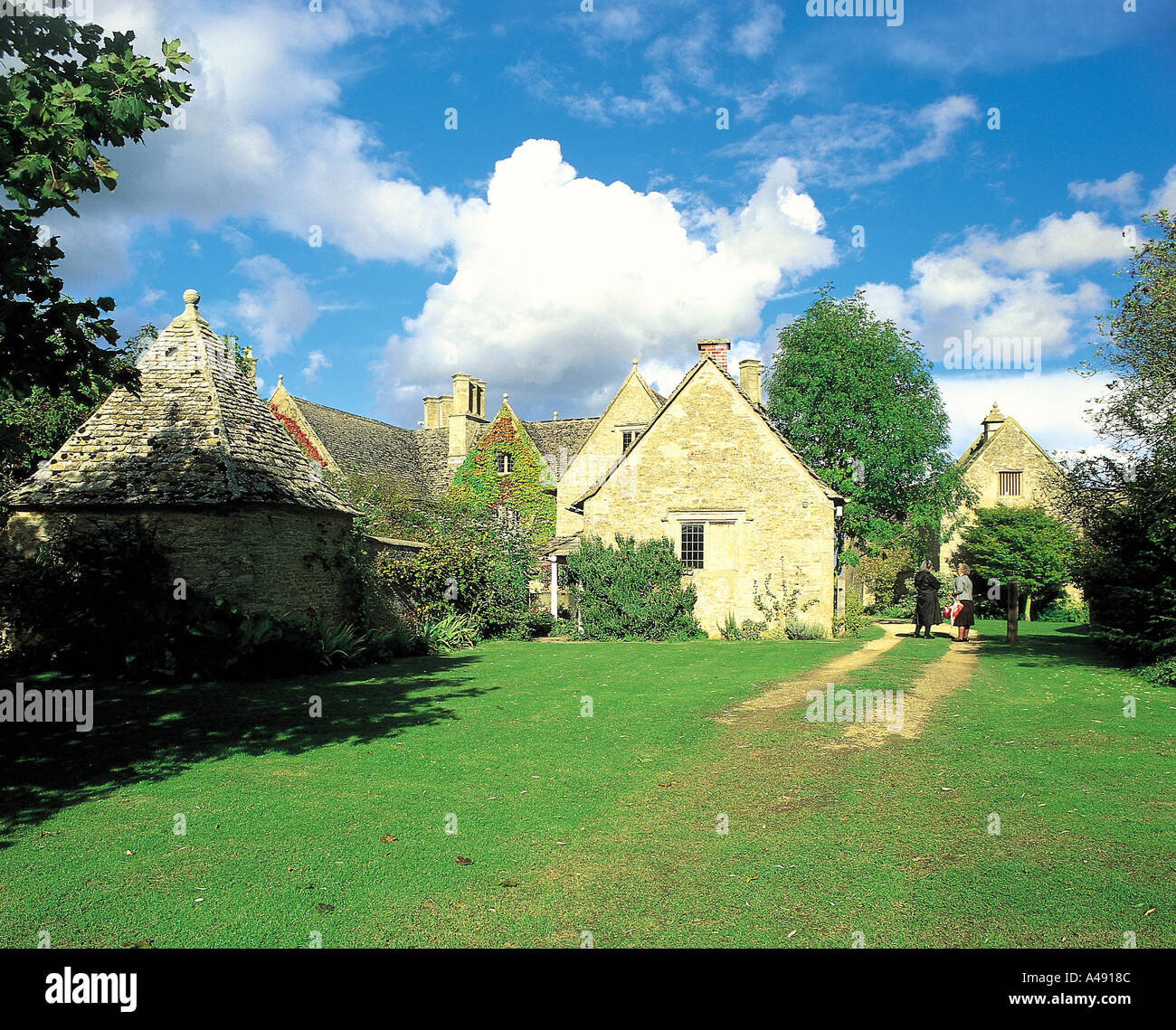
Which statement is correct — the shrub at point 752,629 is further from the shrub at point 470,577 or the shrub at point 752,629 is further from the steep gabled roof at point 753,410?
the shrub at point 470,577

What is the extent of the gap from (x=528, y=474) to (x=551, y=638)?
45.7 ft

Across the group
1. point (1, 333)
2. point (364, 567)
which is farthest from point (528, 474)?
Answer: point (1, 333)

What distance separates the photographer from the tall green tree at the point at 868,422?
123 ft

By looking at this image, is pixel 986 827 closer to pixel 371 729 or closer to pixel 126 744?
pixel 371 729

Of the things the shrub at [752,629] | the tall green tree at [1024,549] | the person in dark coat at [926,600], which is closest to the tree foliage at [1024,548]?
the tall green tree at [1024,549]

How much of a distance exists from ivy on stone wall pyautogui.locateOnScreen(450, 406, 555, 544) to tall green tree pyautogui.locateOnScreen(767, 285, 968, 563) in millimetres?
13214

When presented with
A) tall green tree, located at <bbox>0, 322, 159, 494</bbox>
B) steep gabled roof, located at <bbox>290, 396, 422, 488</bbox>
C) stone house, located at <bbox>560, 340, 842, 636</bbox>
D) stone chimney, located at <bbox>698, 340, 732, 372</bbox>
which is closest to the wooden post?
stone house, located at <bbox>560, 340, 842, 636</bbox>

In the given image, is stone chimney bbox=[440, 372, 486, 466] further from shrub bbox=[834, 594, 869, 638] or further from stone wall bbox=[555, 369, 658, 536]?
shrub bbox=[834, 594, 869, 638]

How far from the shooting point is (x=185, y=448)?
18000 mm

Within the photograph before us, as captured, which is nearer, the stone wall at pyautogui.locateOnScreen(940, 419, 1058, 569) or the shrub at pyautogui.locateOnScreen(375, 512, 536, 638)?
the shrub at pyautogui.locateOnScreen(375, 512, 536, 638)

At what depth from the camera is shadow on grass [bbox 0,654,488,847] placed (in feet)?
28.8

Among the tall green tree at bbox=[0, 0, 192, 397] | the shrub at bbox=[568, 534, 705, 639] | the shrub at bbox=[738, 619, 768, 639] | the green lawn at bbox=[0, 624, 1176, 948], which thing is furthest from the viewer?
the shrub at bbox=[568, 534, 705, 639]
